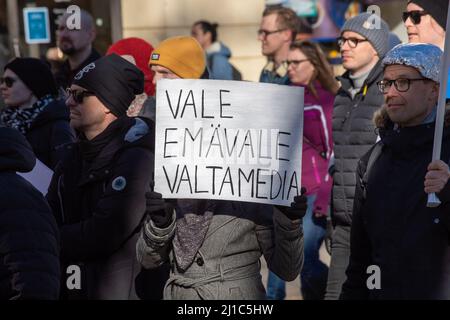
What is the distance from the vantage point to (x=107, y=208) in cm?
529

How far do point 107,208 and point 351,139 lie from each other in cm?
178

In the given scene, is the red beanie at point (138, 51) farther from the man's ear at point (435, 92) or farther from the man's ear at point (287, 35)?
the man's ear at point (435, 92)

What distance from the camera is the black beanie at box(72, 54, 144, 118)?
5.52 meters

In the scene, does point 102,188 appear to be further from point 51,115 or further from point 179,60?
point 51,115

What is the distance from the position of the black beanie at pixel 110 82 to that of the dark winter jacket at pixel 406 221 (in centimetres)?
146

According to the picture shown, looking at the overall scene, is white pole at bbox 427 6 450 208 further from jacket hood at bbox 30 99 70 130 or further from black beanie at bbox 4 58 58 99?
black beanie at bbox 4 58 58 99

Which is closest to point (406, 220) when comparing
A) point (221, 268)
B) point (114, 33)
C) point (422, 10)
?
point (221, 268)

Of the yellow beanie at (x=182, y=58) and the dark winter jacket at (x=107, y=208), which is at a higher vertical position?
the yellow beanie at (x=182, y=58)

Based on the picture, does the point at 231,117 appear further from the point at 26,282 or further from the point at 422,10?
the point at 422,10

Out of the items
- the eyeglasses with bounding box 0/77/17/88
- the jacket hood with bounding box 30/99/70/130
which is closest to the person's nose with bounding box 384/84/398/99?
the jacket hood with bounding box 30/99/70/130

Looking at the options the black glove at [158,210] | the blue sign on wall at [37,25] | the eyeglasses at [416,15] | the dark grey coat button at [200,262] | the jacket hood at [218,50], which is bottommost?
the jacket hood at [218,50]

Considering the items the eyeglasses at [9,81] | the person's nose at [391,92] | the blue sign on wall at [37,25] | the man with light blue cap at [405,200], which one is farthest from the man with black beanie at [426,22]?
the blue sign on wall at [37,25]

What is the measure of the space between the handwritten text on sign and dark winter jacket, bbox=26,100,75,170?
2019mm

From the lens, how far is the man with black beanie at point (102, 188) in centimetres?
531
